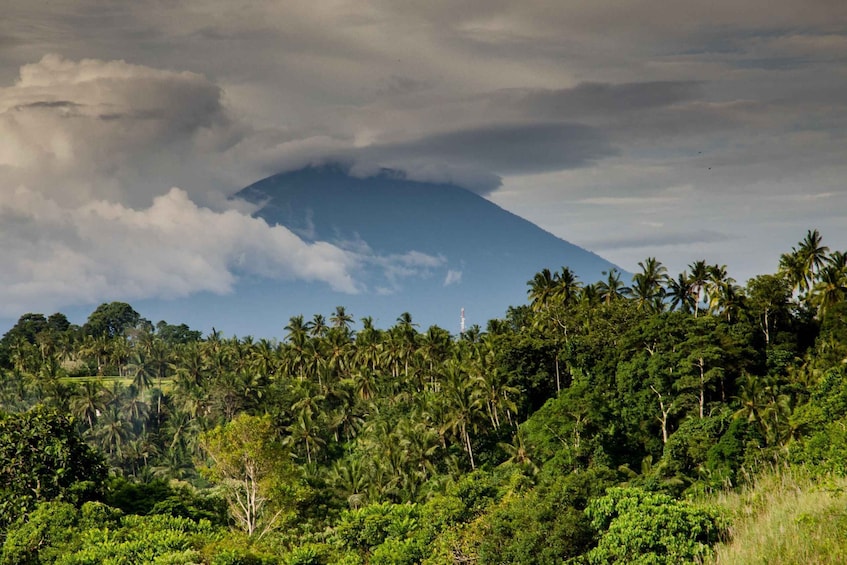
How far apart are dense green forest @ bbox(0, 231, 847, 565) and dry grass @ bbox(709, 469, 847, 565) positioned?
9 cm

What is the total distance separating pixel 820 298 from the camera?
6812 cm

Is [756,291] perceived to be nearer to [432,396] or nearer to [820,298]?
[820,298]

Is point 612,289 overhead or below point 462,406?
overhead

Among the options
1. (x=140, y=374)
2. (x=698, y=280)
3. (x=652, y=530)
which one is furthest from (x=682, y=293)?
(x=140, y=374)

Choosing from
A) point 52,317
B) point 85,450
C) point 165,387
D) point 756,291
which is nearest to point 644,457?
point 756,291

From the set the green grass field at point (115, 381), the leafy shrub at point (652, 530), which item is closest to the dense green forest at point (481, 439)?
the leafy shrub at point (652, 530)

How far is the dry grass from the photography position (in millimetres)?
15242

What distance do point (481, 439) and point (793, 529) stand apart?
6271 cm

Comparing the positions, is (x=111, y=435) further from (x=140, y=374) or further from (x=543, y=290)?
(x=543, y=290)

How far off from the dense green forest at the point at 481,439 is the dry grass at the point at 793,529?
95mm

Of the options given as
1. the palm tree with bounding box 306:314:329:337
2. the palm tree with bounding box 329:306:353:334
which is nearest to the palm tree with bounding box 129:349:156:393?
the palm tree with bounding box 306:314:329:337

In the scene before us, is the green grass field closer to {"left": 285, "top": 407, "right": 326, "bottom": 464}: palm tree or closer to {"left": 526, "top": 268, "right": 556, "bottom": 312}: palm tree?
{"left": 285, "top": 407, "right": 326, "bottom": 464}: palm tree

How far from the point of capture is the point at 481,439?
257 feet

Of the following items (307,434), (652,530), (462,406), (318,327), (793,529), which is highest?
(318,327)
